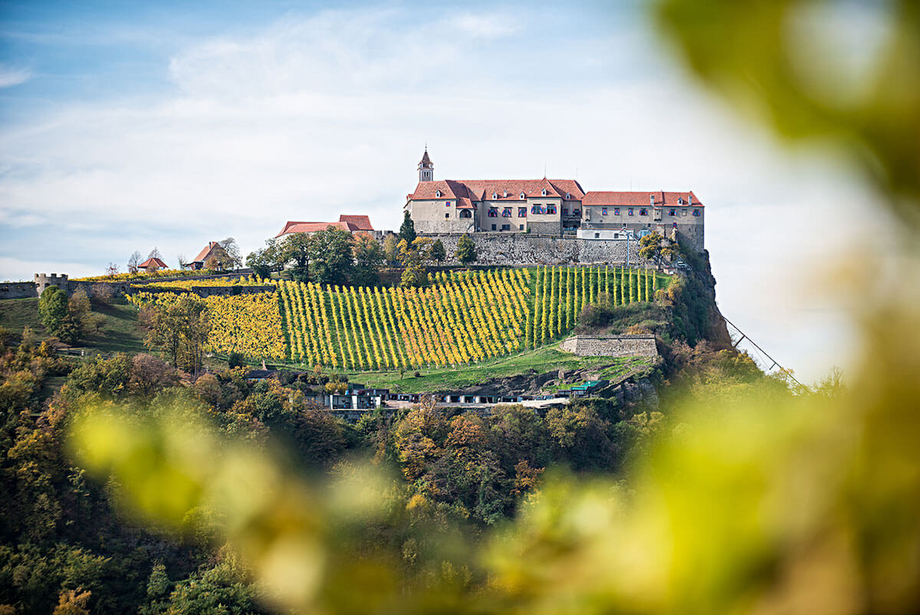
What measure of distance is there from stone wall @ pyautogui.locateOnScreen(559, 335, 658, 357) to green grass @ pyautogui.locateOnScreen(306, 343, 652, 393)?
55 cm

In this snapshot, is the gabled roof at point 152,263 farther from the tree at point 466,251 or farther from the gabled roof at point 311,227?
the tree at point 466,251

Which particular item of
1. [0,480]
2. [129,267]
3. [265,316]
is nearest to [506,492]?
[0,480]

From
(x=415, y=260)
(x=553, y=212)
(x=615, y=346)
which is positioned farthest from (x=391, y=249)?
(x=615, y=346)

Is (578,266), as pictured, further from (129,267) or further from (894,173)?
(894,173)

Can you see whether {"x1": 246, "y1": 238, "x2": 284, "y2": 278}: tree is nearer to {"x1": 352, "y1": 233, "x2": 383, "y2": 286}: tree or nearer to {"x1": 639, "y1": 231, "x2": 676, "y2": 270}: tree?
{"x1": 352, "y1": 233, "x2": 383, "y2": 286}: tree

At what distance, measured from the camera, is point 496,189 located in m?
58.7

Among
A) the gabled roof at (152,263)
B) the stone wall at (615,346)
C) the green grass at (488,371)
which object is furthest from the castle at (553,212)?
the gabled roof at (152,263)

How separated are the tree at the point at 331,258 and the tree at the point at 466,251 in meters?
7.07

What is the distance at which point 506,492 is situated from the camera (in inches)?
1266

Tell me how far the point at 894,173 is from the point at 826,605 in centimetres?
33

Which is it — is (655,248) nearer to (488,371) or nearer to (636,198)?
(636,198)

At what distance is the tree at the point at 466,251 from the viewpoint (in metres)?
53.3

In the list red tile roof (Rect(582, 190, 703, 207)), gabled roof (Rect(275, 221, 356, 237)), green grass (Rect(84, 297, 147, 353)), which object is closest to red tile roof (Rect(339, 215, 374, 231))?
gabled roof (Rect(275, 221, 356, 237))

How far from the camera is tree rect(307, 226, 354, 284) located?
50312 millimetres
